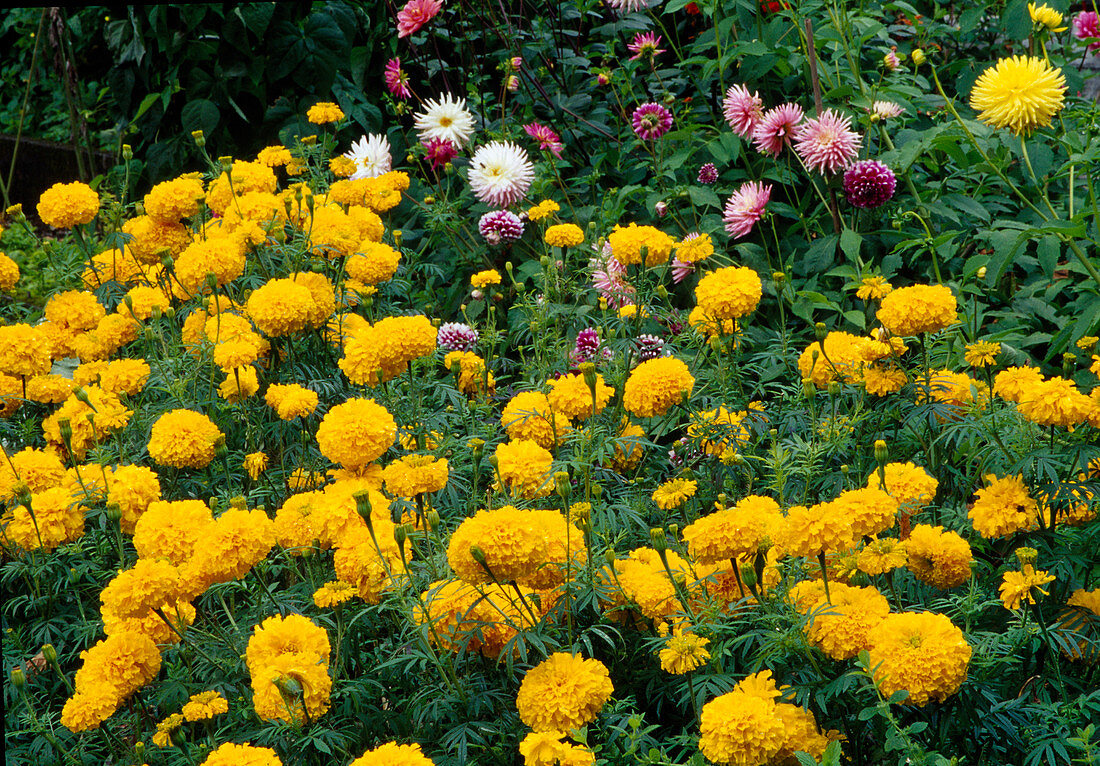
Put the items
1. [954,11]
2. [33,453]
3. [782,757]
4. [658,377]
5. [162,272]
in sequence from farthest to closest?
[954,11]
[162,272]
[33,453]
[658,377]
[782,757]

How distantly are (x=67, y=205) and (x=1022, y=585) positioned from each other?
8.74ft

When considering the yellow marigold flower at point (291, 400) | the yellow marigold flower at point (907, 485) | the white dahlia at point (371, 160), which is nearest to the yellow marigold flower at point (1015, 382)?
the yellow marigold flower at point (907, 485)

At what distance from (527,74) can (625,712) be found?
287 cm

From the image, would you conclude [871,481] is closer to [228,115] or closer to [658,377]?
[658,377]

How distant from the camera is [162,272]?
2.90 metres

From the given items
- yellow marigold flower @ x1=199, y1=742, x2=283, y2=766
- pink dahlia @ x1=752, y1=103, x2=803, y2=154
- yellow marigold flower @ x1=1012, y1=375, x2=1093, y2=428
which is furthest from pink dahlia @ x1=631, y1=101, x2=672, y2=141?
yellow marigold flower @ x1=199, y1=742, x2=283, y2=766

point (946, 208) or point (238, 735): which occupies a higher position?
point (946, 208)

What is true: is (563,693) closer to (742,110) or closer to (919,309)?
(919,309)

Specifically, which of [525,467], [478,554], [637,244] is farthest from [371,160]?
[478,554]

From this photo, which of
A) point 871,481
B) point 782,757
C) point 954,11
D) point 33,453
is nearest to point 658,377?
point 871,481

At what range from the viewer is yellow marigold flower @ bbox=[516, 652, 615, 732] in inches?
55.7

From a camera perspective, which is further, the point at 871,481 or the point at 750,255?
the point at 750,255

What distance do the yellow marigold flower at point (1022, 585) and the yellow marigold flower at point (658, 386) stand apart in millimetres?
734

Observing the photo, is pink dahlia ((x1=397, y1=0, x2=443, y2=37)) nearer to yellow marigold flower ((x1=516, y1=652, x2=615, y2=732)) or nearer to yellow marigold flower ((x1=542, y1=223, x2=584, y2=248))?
yellow marigold flower ((x1=542, y1=223, x2=584, y2=248))
